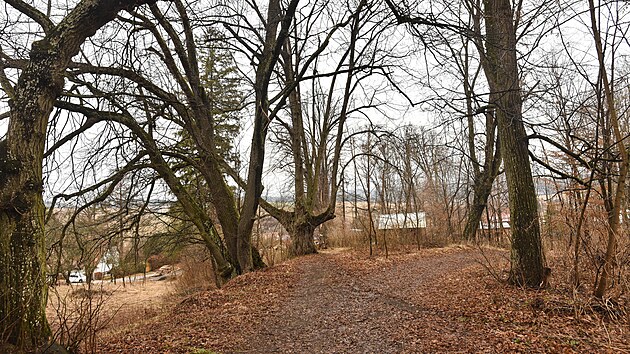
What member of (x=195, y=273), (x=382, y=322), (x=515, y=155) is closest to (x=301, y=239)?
(x=195, y=273)

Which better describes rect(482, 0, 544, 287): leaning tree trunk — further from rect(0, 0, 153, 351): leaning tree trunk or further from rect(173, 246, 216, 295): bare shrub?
rect(173, 246, 216, 295): bare shrub

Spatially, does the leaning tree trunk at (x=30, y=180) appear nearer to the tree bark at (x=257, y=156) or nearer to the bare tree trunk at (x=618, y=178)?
the tree bark at (x=257, y=156)

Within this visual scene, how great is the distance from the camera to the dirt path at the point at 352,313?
474cm

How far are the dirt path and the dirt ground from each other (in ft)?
0.05

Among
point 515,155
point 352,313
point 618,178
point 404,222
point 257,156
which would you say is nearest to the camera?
point 618,178

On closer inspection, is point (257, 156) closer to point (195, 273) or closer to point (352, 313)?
point (352, 313)

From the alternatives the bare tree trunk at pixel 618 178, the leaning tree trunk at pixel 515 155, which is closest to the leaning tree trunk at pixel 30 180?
the bare tree trunk at pixel 618 178

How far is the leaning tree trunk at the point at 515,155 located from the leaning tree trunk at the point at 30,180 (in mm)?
5854

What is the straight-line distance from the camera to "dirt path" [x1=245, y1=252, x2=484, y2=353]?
15.5ft

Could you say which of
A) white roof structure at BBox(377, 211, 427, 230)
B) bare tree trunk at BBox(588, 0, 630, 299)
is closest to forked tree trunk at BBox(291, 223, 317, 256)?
white roof structure at BBox(377, 211, 427, 230)

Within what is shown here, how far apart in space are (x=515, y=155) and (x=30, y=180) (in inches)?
270

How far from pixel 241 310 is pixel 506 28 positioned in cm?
654

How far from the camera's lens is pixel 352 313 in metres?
6.08

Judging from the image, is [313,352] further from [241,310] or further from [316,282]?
[316,282]
